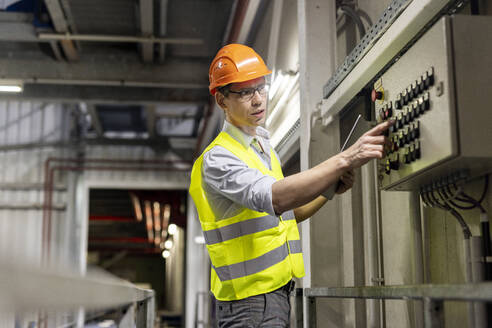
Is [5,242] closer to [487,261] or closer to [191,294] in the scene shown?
[487,261]

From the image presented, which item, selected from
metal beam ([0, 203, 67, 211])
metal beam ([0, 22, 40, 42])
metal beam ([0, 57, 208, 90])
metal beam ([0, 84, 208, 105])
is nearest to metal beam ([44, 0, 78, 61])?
Answer: metal beam ([0, 57, 208, 90])

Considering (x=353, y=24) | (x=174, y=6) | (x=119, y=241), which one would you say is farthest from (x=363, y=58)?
(x=119, y=241)

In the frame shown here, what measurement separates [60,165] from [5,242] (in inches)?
444

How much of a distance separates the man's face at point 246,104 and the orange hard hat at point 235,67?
26mm

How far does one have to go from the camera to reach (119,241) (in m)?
21.2

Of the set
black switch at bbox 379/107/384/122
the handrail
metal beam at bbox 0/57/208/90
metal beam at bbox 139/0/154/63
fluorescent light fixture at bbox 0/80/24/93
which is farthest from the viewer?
metal beam at bbox 0/57/208/90

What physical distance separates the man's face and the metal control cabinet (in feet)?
2.09

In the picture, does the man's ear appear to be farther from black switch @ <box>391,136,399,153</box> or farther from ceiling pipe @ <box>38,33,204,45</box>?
ceiling pipe @ <box>38,33,204,45</box>

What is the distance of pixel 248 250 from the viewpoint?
81.7 inches

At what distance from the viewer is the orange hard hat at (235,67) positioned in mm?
2328

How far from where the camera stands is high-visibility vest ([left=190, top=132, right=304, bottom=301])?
2.06m

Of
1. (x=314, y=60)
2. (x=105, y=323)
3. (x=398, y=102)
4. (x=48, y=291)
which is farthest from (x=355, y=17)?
(x=48, y=291)

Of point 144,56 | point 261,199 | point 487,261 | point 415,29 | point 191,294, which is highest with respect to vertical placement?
point 144,56

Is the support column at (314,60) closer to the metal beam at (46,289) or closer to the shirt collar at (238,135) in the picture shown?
the shirt collar at (238,135)
